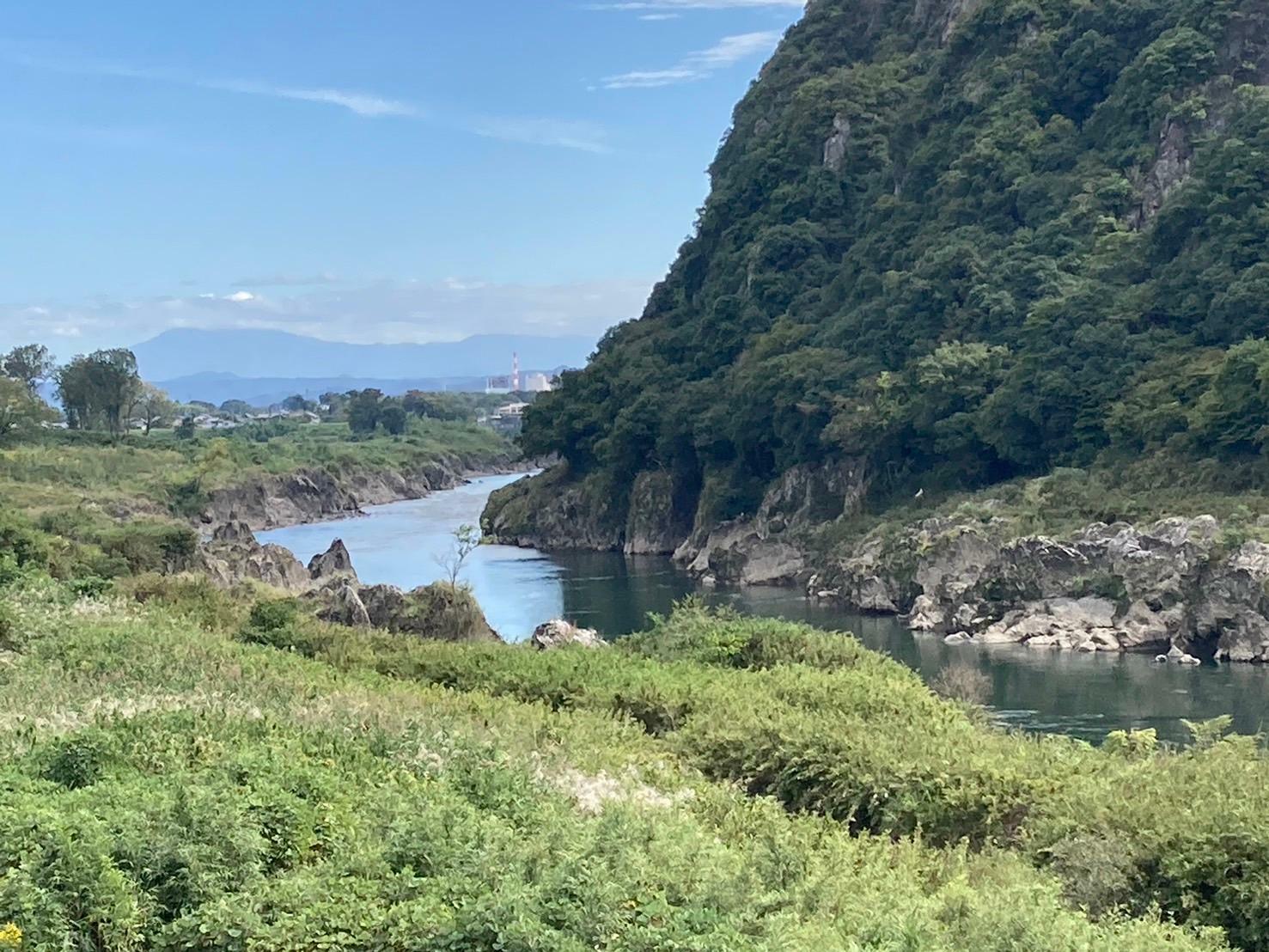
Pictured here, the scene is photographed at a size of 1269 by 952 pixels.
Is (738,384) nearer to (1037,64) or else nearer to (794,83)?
(1037,64)

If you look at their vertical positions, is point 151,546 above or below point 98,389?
below

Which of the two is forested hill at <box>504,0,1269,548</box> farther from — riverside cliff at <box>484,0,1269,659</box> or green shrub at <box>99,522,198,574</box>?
green shrub at <box>99,522,198,574</box>

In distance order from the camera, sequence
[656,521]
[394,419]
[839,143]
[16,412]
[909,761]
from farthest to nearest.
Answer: [394,419]
[16,412]
[839,143]
[656,521]
[909,761]

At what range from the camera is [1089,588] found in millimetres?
46406

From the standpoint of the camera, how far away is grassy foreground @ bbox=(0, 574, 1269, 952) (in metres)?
8.99

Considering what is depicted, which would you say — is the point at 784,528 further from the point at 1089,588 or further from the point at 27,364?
the point at 27,364

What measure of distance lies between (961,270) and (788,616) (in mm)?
21007

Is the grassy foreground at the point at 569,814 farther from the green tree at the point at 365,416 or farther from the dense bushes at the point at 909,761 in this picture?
the green tree at the point at 365,416

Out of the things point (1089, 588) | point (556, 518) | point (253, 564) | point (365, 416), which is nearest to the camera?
point (1089, 588)

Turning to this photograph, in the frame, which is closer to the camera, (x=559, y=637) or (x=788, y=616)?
(x=559, y=637)

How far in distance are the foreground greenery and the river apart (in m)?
6.82

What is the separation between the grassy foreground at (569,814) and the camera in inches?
354

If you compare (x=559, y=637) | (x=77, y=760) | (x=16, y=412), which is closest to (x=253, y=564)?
(x=559, y=637)

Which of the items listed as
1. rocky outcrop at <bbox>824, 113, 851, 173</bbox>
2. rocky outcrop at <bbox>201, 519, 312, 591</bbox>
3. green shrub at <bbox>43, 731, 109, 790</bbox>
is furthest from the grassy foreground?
rocky outcrop at <bbox>824, 113, 851, 173</bbox>
